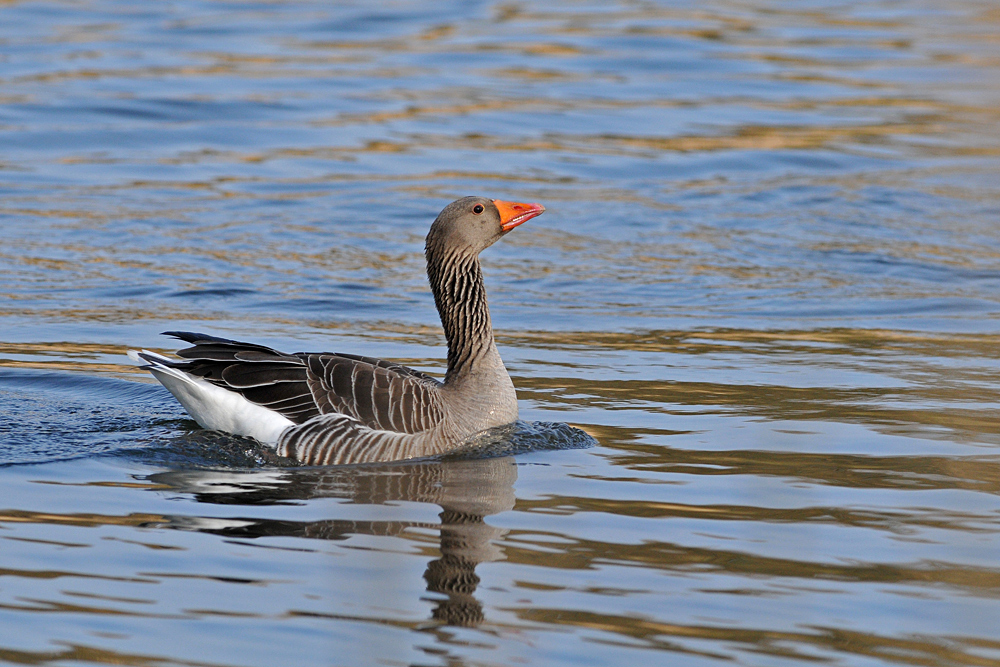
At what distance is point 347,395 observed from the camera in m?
8.38

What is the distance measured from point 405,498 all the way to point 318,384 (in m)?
1.44

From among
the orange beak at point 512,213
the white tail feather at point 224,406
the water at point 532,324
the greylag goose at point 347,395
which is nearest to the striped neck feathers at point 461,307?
the greylag goose at point 347,395

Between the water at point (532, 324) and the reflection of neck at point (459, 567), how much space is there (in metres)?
0.02

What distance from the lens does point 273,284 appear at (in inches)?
543

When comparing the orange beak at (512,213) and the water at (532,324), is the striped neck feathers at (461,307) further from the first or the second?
the water at (532,324)

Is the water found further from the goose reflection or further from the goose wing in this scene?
the goose wing

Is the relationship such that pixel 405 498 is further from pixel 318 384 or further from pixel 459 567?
pixel 318 384

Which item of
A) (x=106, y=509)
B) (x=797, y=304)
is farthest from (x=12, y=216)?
(x=106, y=509)

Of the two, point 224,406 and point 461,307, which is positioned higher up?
point 461,307

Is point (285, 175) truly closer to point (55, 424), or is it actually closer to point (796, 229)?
point (796, 229)

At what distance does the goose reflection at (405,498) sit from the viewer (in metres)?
5.94

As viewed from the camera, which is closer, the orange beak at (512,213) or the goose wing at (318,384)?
the goose wing at (318,384)

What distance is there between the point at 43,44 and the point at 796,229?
52.8 feet

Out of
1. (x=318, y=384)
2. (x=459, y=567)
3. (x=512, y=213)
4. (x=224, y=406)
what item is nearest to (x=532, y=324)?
(x=512, y=213)
